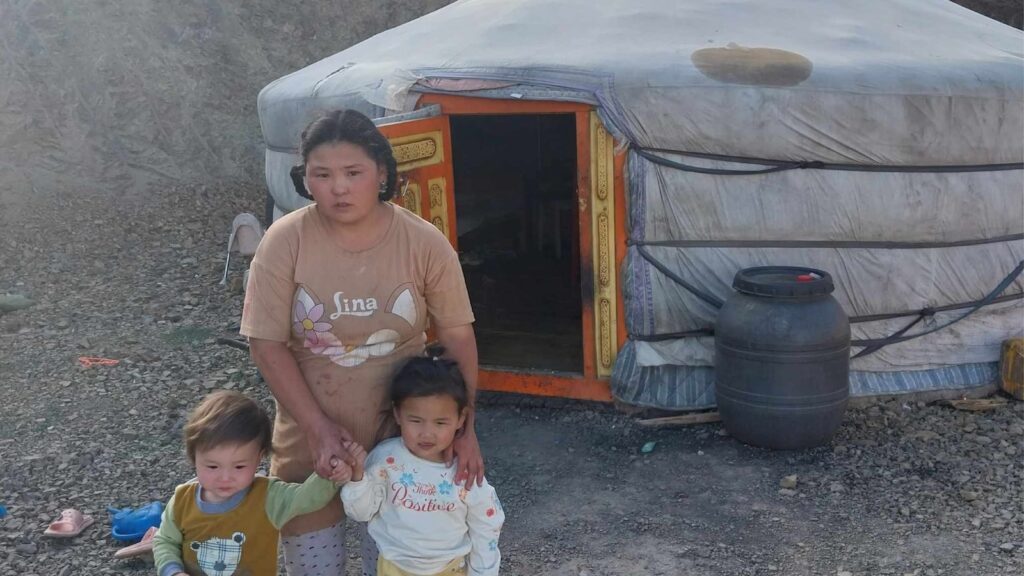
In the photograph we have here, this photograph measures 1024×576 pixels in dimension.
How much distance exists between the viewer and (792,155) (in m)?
3.73

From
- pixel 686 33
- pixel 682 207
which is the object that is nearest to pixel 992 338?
pixel 682 207

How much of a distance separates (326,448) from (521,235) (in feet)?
16.2

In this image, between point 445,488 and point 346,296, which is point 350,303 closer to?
point 346,296

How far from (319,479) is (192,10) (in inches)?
318

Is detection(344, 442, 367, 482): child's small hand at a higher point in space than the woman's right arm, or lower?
lower

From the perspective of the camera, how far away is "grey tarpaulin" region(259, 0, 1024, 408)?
145 inches

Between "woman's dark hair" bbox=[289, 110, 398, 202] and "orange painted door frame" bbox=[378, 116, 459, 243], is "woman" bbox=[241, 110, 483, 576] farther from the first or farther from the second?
"orange painted door frame" bbox=[378, 116, 459, 243]

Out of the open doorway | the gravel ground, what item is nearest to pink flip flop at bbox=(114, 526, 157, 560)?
the gravel ground

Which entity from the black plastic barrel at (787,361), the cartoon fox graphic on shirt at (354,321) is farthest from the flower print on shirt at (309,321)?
the black plastic barrel at (787,361)

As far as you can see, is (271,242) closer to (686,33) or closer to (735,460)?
(735,460)

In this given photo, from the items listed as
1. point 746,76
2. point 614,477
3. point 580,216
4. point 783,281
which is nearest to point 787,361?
point 783,281

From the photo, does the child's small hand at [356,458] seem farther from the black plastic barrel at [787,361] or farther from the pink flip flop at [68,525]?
the black plastic barrel at [787,361]

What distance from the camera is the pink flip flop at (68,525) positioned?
295 cm

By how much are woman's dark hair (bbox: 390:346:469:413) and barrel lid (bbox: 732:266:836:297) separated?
1882mm
